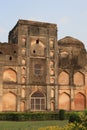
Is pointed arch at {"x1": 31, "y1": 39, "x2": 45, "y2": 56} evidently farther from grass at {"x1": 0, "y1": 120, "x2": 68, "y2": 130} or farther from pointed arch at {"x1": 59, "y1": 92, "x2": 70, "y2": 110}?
grass at {"x1": 0, "y1": 120, "x2": 68, "y2": 130}

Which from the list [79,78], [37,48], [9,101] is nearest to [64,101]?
[79,78]

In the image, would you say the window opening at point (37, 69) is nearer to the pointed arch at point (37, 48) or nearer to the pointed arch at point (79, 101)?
the pointed arch at point (37, 48)

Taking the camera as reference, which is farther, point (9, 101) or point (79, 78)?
point (79, 78)

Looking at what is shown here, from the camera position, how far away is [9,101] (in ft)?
105

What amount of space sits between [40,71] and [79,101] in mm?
5944

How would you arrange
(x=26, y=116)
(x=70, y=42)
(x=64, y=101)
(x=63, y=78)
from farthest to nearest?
(x=70, y=42) → (x=63, y=78) → (x=64, y=101) → (x=26, y=116)

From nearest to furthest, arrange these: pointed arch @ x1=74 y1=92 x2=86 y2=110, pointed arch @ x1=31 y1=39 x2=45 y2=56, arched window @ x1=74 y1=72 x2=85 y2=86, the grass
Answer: the grass, pointed arch @ x1=31 y1=39 x2=45 y2=56, pointed arch @ x1=74 y1=92 x2=86 y2=110, arched window @ x1=74 y1=72 x2=85 y2=86

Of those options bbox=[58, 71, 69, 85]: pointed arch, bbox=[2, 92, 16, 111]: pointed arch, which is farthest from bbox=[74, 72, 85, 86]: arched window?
bbox=[2, 92, 16, 111]: pointed arch

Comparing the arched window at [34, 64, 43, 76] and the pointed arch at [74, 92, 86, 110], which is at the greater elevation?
the arched window at [34, 64, 43, 76]

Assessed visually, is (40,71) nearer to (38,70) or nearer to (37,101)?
(38,70)

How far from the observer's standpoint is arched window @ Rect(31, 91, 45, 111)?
3262 cm

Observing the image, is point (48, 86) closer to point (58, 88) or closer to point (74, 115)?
point (58, 88)

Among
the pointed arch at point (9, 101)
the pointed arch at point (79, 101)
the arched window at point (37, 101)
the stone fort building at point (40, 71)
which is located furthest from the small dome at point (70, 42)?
the pointed arch at point (9, 101)

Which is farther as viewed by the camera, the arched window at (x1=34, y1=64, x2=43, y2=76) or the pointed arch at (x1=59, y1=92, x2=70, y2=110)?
the pointed arch at (x1=59, y1=92, x2=70, y2=110)
